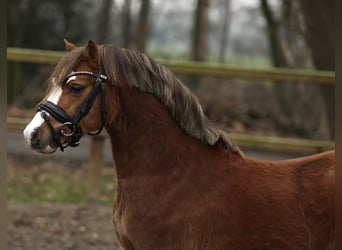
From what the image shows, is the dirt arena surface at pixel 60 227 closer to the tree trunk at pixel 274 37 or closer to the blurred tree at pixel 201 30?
the tree trunk at pixel 274 37

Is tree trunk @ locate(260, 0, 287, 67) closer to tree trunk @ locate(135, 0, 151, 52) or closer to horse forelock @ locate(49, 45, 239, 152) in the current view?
tree trunk @ locate(135, 0, 151, 52)

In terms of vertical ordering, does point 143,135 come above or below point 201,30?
below

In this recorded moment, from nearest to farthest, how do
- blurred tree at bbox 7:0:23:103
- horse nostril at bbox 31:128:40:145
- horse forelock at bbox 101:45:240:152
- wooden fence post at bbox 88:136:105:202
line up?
horse nostril at bbox 31:128:40:145 < horse forelock at bbox 101:45:240:152 < wooden fence post at bbox 88:136:105:202 < blurred tree at bbox 7:0:23:103

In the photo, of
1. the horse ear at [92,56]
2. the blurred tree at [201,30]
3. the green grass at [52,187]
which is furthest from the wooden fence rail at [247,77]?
the blurred tree at [201,30]

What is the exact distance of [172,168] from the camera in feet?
10.5

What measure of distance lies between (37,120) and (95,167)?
4160mm

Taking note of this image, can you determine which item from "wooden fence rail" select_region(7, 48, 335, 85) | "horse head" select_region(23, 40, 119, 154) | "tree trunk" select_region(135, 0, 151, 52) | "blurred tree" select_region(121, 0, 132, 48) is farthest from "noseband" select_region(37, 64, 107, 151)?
"blurred tree" select_region(121, 0, 132, 48)

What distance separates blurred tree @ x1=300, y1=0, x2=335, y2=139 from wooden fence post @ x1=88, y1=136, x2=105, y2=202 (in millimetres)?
2874

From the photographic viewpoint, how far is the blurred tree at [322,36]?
7.51m

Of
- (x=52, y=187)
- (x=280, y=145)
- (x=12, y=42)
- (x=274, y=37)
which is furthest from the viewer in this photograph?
(x=274, y=37)

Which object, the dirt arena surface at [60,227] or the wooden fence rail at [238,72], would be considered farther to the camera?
the wooden fence rail at [238,72]

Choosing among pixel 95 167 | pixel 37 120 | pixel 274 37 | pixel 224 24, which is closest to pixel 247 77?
pixel 95 167

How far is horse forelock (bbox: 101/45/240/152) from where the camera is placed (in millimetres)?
3170

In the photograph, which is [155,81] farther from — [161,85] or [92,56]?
[92,56]
